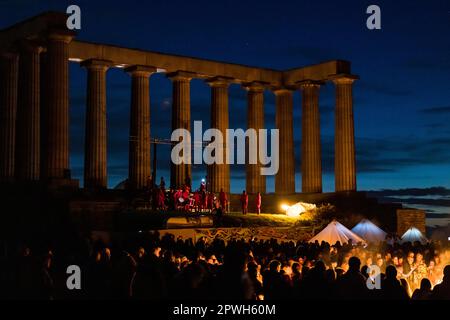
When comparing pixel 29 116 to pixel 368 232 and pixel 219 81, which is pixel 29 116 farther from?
pixel 368 232

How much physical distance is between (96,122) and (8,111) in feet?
20.8

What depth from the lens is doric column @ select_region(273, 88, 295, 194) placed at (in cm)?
6938

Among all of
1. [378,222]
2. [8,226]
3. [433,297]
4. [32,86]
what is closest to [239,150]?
[378,222]

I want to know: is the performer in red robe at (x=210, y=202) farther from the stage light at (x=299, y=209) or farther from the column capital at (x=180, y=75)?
the column capital at (x=180, y=75)

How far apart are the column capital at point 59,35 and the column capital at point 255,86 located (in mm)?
22041

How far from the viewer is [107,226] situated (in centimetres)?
4369

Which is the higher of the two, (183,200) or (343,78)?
(343,78)

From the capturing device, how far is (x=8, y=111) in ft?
177

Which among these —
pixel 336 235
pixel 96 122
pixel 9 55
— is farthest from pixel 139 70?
pixel 336 235

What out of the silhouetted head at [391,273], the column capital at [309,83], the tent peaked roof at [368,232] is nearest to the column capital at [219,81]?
the column capital at [309,83]

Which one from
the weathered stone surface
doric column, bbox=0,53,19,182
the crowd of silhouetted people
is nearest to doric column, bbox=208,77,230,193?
the weathered stone surface

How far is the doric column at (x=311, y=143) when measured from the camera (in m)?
67.1
